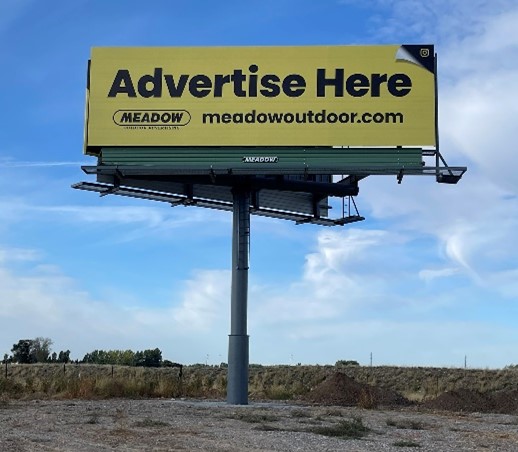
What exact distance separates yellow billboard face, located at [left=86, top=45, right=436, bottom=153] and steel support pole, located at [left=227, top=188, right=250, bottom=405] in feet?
10.2

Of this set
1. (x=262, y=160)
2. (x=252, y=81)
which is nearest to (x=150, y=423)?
(x=262, y=160)

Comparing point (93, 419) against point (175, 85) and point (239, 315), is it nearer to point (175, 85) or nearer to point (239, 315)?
point (239, 315)

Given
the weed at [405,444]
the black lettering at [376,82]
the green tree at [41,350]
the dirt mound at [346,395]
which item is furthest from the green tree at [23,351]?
the weed at [405,444]

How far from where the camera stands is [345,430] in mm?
18516

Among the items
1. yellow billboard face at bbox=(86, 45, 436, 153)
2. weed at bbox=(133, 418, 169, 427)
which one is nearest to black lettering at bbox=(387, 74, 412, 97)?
yellow billboard face at bbox=(86, 45, 436, 153)

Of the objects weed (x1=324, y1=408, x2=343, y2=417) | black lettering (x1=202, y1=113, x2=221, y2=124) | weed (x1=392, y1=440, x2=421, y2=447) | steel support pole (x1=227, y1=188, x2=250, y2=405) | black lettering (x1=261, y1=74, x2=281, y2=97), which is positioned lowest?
weed (x1=324, y1=408, x2=343, y2=417)

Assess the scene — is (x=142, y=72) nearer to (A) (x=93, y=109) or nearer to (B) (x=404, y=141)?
(A) (x=93, y=109)

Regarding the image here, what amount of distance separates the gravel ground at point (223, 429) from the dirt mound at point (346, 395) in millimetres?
4346

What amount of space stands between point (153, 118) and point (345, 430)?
49.1 feet

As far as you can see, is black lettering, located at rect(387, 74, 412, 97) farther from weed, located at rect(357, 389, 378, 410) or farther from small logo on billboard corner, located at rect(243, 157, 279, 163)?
weed, located at rect(357, 389, 378, 410)

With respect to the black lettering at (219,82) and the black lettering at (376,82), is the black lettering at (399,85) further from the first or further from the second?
the black lettering at (219,82)

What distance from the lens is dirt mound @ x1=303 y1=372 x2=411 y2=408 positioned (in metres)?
30.9

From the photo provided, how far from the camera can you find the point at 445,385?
155 ft

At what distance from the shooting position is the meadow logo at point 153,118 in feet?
96.2
